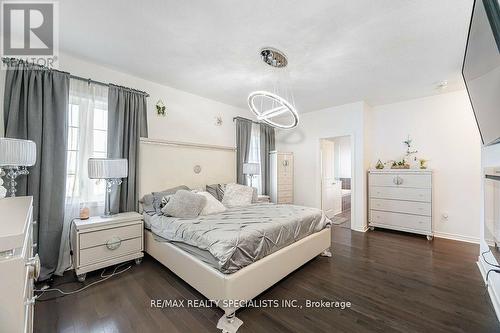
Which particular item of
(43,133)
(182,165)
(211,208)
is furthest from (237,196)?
(43,133)

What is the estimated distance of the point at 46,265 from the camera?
2221 millimetres

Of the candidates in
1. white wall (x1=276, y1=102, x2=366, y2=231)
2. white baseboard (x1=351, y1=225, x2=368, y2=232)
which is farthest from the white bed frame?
white wall (x1=276, y1=102, x2=366, y2=231)

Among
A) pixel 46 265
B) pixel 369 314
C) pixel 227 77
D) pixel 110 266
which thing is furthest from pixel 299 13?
pixel 46 265

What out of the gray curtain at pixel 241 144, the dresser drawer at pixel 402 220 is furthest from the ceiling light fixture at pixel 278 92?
the dresser drawer at pixel 402 220

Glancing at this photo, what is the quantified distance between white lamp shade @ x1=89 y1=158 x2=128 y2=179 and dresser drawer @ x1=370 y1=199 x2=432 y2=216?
4365mm

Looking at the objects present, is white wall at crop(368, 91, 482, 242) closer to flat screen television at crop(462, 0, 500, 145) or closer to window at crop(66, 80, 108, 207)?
flat screen television at crop(462, 0, 500, 145)

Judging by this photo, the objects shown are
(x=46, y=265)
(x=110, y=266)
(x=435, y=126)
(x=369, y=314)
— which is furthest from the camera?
(x=435, y=126)

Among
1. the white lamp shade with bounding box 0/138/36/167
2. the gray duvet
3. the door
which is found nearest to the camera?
the white lamp shade with bounding box 0/138/36/167

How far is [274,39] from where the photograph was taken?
2148 mm

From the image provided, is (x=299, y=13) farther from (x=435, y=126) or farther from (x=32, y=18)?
(x=435, y=126)

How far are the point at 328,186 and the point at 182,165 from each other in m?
3.65

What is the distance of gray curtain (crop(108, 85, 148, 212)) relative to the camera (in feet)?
9.02

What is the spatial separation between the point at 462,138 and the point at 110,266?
5687mm

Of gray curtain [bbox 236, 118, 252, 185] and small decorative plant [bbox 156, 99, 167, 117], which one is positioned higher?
small decorative plant [bbox 156, 99, 167, 117]
